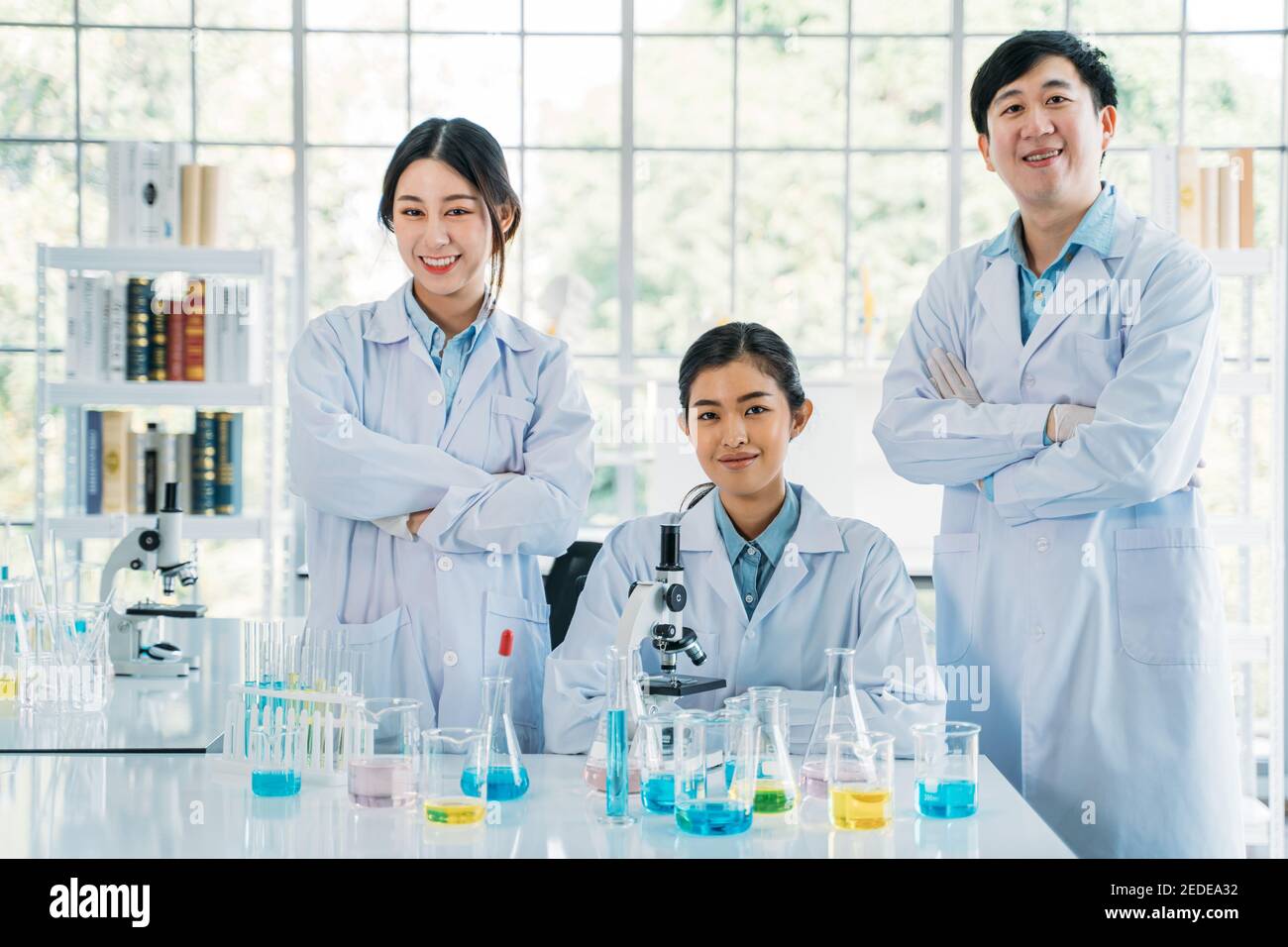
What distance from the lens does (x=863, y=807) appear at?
5.48 ft

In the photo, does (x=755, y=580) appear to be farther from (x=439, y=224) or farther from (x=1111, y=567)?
(x=439, y=224)

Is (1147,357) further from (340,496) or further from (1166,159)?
(1166,159)

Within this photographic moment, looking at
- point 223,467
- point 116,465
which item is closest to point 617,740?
point 223,467

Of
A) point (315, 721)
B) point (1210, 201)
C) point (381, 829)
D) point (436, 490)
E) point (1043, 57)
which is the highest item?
point (1210, 201)

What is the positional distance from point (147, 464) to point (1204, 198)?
356 cm

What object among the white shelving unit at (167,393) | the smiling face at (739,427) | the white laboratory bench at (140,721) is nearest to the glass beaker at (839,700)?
the smiling face at (739,427)

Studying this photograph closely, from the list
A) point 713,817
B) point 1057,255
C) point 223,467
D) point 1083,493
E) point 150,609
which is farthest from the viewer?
point 223,467

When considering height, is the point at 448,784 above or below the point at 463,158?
below

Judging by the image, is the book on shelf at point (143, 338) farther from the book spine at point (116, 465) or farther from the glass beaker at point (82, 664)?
the glass beaker at point (82, 664)

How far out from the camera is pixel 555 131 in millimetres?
4984

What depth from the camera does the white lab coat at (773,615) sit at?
7.11ft

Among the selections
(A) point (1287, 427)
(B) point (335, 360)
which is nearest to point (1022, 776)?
(B) point (335, 360)

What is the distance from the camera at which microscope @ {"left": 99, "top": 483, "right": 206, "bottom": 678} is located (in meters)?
2.70
